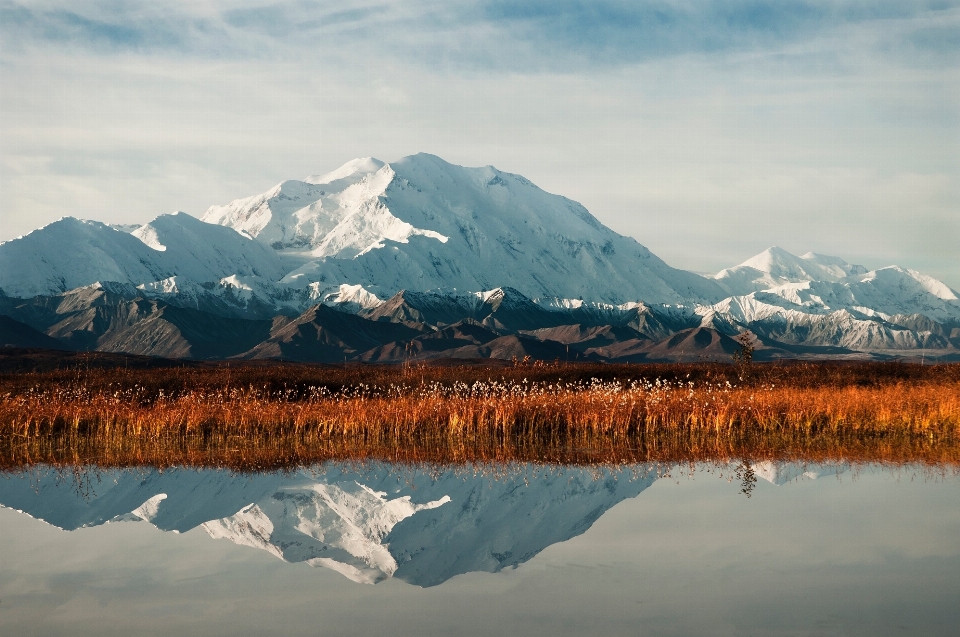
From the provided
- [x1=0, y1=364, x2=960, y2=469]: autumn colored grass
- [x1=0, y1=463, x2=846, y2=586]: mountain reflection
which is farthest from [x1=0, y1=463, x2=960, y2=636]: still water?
[x1=0, y1=364, x2=960, y2=469]: autumn colored grass

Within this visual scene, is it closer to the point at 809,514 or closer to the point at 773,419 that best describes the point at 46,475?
the point at 809,514

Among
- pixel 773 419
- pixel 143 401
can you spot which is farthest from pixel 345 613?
pixel 143 401

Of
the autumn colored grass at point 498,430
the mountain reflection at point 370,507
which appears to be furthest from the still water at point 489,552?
the autumn colored grass at point 498,430

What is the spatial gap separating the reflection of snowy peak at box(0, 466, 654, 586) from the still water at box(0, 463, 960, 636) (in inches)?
2.5

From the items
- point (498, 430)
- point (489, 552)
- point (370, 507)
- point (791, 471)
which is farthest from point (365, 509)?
point (498, 430)

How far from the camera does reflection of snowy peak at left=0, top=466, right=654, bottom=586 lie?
1527 centimetres

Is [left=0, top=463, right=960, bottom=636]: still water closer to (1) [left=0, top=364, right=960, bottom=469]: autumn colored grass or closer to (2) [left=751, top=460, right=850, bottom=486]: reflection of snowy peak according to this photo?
(2) [left=751, top=460, right=850, bottom=486]: reflection of snowy peak

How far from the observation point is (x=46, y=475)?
23.4 meters

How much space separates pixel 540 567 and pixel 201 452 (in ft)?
50.0

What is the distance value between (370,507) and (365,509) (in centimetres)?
20

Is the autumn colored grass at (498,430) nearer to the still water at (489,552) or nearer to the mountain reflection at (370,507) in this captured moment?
the mountain reflection at (370,507)

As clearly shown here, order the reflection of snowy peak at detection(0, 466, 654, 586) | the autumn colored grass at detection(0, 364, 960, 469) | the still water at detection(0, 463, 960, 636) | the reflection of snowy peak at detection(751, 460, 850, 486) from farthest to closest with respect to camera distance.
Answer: the autumn colored grass at detection(0, 364, 960, 469)
the reflection of snowy peak at detection(751, 460, 850, 486)
the reflection of snowy peak at detection(0, 466, 654, 586)
the still water at detection(0, 463, 960, 636)

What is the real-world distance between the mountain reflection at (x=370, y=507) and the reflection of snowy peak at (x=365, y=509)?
0.02 meters

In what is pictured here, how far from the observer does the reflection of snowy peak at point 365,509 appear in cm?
1527
